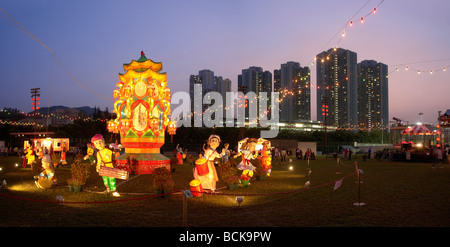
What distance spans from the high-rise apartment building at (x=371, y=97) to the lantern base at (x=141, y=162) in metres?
63.4

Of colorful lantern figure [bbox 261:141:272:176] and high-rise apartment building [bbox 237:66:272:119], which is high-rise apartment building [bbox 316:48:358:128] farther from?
colorful lantern figure [bbox 261:141:272:176]

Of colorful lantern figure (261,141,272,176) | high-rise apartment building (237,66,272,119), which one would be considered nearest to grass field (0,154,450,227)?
colorful lantern figure (261,141,272,176)

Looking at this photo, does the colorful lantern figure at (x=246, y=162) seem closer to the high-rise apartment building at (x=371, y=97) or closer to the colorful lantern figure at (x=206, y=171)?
the colorful lantern figure at (x=206, y=171)

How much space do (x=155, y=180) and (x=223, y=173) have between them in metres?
3.18

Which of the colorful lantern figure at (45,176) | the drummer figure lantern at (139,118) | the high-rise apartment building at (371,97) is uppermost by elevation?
the high-rise apartment building at (371,97)

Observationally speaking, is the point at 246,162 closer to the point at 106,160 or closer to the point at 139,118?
the point at 106,160

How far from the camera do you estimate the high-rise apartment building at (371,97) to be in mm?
75312

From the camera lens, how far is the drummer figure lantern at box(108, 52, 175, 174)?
1953cm

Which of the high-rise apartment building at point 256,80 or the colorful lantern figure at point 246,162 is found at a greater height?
the high-rise apartment building at point 256,80

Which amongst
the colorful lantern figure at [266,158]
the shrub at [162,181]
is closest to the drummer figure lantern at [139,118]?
the colorful lantern figure at [266,158]

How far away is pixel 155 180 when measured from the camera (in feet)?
38.7
